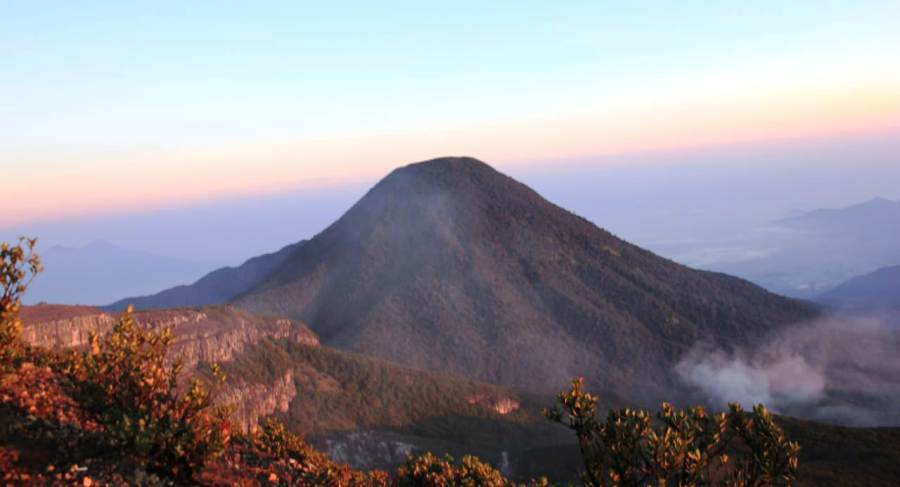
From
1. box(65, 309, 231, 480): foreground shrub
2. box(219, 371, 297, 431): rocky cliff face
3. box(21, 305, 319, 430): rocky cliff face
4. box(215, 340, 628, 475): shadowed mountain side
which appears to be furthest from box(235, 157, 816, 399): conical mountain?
box(65, 309, 231, 480): foreground shrub

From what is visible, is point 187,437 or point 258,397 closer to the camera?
point 187,437

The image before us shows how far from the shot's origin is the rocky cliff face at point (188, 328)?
259 feet

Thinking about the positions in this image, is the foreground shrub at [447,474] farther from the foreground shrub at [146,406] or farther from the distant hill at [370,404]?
the distant hill at [370,404]

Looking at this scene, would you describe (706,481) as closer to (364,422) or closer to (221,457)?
(221,457)

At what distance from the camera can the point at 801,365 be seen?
Answer: 181m

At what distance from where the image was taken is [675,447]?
44.4 ft

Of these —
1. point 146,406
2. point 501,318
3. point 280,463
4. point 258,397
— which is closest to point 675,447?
point 280,463

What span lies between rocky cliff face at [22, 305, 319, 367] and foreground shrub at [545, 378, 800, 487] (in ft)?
198

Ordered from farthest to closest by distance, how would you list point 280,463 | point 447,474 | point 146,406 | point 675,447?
point 447,474, point 280,463, point 146,406, point 675,447

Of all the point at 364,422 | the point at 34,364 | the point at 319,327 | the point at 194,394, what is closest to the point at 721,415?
the point at 194,394

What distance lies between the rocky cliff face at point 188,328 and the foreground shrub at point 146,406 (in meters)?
50.8

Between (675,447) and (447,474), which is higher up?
(675,447)

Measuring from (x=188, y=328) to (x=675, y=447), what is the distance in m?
105

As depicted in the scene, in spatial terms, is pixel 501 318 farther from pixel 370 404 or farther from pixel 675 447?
pixel 675 447
